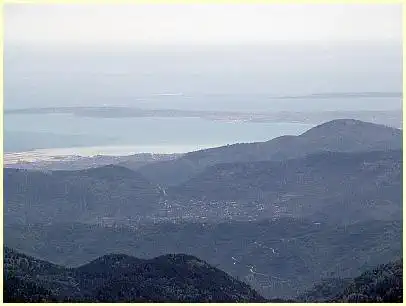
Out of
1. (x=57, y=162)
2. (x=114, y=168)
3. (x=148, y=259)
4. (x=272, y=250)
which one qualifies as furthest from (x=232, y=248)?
(x=57, y=162)

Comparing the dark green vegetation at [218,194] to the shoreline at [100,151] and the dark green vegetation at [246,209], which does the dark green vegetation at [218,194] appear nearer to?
the dark green vegetation at [246,209]

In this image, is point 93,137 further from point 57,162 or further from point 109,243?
point 109,243

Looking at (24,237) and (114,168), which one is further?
(114,168)

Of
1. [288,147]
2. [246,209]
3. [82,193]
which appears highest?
[288,147]

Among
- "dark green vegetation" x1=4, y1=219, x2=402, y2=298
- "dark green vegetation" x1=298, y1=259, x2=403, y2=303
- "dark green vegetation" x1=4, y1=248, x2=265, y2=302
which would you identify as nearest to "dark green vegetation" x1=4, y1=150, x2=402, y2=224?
"dark green vegetation" x1=4, y1=219, x2=402, y2=298

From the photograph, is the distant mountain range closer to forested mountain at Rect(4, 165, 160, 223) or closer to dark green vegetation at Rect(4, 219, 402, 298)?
dark green vegetation at Rect(4, 219, 402, 298)

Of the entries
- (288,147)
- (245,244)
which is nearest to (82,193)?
(245,244)

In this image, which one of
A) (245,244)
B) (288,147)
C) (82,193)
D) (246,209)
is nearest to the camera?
(245,244)

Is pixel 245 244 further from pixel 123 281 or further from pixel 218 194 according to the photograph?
pixel 123 281
